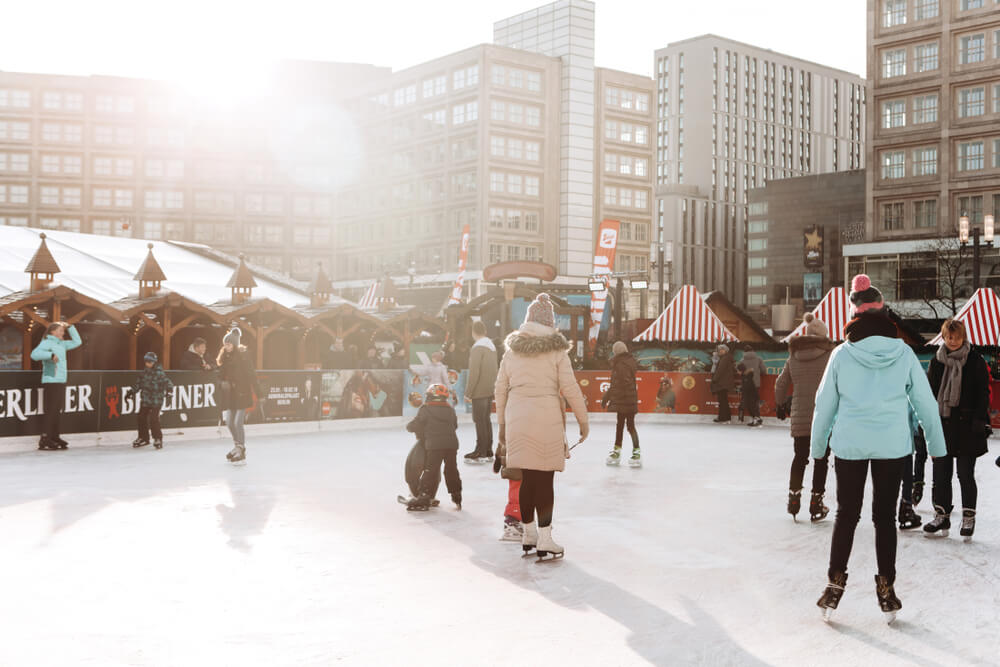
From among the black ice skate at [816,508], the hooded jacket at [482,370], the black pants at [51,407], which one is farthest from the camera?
the black pants at [51,407]

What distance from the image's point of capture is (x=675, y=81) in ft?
428

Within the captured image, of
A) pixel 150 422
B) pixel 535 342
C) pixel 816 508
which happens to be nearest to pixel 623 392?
pixel 816 508

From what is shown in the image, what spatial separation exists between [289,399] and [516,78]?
53.4 m

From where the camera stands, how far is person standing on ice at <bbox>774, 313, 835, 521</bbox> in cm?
852

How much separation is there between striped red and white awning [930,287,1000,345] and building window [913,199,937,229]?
2957 cm

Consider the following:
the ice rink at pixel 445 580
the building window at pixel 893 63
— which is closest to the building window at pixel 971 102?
the building window at pixel 893 63

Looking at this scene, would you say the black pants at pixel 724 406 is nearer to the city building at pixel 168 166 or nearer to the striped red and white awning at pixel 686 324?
the striped red and white awning at pixel 686 324

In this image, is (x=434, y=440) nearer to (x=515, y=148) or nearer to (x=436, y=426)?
(x=436, y=426)

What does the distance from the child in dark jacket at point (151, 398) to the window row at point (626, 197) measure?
195ft

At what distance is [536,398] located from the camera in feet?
21.7

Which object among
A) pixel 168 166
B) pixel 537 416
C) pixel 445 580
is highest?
pixel 168 166

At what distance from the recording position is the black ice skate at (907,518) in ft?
26.8

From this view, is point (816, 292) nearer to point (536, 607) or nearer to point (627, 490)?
point (627, 490)

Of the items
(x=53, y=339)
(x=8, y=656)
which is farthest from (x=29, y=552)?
(x=53, y=339)
